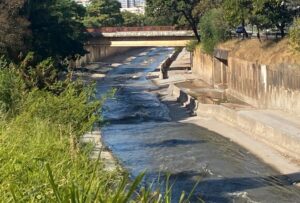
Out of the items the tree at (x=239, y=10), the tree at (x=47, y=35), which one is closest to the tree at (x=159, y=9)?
the tree at (x=47, y=35)

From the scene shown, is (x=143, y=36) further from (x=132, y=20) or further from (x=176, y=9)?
(x=132, y=20)

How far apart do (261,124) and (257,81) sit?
11.5m

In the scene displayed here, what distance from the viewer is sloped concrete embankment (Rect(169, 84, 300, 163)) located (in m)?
32.0

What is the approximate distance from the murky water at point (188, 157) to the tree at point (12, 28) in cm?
843

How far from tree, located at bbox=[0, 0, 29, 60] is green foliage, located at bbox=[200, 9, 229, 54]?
21860 millimetres

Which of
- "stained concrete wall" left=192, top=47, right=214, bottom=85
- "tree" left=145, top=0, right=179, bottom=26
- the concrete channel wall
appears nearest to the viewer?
the concrete channel wall

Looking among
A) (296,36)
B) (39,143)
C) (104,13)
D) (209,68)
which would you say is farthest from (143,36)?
(39,143)

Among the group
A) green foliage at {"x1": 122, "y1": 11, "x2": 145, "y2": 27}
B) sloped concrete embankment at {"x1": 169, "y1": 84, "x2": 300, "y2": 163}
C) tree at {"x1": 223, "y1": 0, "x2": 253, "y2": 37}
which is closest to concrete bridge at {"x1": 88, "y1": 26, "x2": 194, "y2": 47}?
tree at {"x1": 223, "y1": 0, "x2": 253, "y2": 37}

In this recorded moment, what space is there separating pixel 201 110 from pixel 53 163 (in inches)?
1497

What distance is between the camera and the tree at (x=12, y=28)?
42.1 meters

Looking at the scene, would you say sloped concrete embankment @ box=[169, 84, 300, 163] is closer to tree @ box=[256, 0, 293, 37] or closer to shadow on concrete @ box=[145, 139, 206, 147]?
shadow on concrete @ box=[145, 139, 206, 147]

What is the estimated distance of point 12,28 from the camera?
44.1 meters

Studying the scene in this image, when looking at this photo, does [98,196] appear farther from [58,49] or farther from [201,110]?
[58,49]

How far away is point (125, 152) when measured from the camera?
1355 inches
